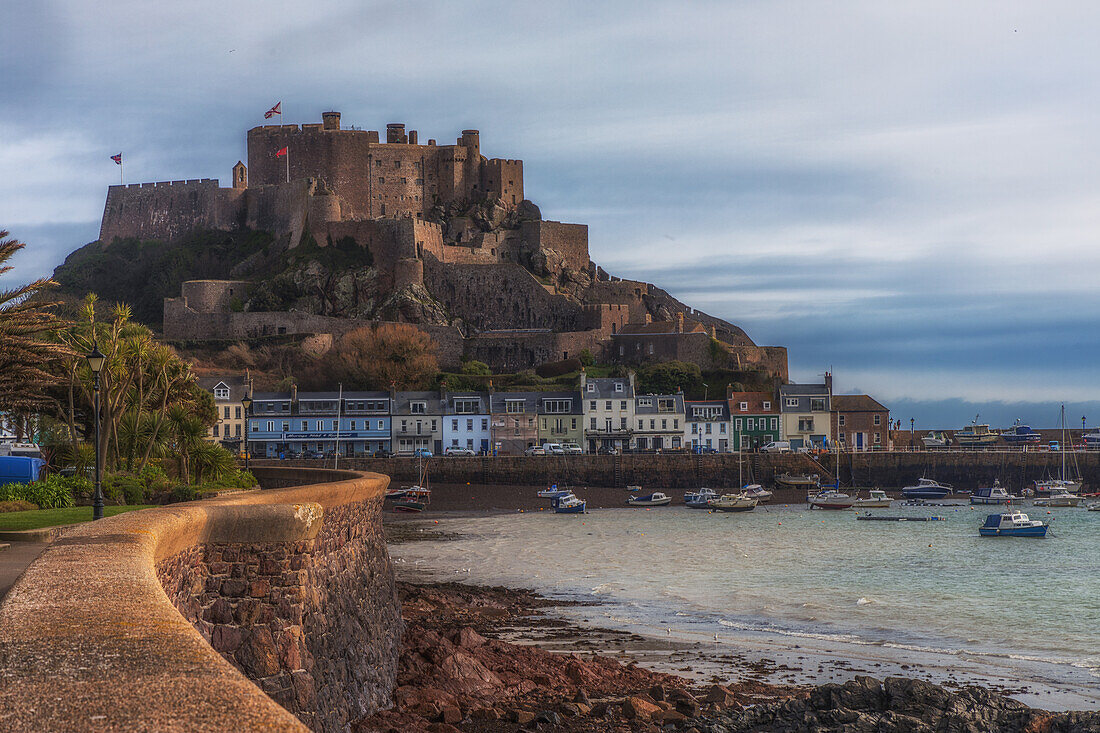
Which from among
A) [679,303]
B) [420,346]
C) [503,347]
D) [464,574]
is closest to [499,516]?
[464,574]

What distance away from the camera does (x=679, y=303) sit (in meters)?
106

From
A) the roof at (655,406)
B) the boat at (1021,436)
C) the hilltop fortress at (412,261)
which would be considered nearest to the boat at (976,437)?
the boat at (1021,436)

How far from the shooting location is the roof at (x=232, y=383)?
244 ft

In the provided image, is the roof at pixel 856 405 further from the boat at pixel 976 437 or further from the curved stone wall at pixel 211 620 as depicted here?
the curved stone wall at pixel 211 620

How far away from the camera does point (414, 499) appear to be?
59.2m

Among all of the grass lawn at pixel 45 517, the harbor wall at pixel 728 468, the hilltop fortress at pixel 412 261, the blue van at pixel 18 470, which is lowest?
the harbor wall at pixel 728 468

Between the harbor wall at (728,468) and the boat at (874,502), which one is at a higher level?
the harbor wall at (728,468)

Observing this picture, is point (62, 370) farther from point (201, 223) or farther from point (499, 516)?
point (201, 223)

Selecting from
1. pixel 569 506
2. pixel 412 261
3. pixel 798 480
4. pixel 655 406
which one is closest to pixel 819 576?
pixel 569 506

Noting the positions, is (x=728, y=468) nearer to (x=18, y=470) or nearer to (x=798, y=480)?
(x=798, y=480)

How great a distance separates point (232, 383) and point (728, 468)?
3355 cm

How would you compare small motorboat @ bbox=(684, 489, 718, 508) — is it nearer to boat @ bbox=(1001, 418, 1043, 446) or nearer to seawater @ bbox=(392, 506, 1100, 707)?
seawater @ bbox=(392, 506, 1100, 707)

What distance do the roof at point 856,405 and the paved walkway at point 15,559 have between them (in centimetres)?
7216

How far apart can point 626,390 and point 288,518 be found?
2722 inches
